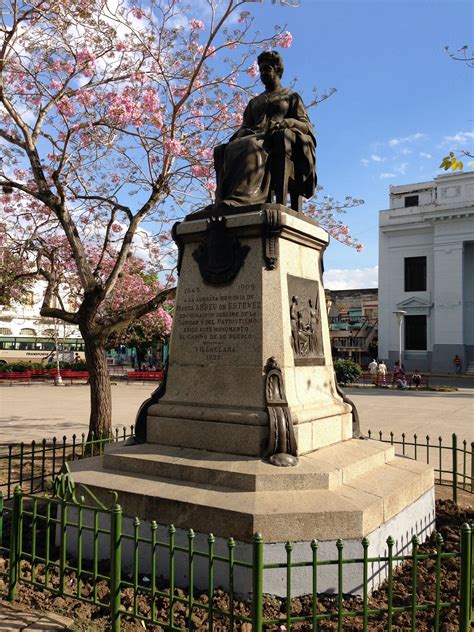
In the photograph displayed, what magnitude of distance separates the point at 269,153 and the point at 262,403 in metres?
2.92

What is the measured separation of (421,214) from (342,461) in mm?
41816

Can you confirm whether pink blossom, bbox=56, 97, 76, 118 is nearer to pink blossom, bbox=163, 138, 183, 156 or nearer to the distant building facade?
pink blossom, bbox=163, 138, 183, 156

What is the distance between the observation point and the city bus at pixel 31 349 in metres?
45.8

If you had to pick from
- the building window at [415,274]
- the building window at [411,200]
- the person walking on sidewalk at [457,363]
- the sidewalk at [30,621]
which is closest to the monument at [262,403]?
the sidewalk at [30,621]

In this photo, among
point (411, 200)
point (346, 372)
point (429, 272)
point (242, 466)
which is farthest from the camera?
point (411, 200)

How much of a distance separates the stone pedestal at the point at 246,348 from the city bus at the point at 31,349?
41.4m

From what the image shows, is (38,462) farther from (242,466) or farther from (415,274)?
(415,274)

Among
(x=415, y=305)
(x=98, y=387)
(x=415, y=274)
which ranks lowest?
(x=98, y=387)

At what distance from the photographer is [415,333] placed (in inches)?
1719

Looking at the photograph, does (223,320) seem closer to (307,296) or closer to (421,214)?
(307,296)

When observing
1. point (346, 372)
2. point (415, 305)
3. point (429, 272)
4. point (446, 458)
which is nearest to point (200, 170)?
point (446, 458)

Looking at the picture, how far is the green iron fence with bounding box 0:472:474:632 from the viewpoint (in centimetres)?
346

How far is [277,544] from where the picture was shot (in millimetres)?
4207

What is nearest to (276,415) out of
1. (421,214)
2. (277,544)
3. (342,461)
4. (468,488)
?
(342,461)
